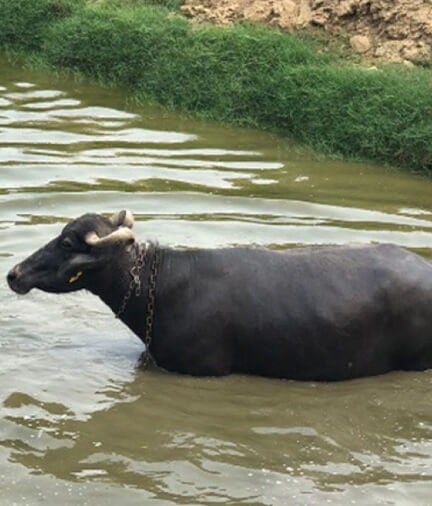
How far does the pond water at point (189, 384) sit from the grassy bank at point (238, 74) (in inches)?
19.1

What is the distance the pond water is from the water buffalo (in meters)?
0.18

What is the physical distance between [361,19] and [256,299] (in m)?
8.96

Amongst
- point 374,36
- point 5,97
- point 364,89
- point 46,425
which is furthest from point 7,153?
point 46,425

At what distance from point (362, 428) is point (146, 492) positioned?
1664 millimetres

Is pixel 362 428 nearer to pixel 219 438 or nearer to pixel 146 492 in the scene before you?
pixel 219 438

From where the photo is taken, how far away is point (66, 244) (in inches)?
333

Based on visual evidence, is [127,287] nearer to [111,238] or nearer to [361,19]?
[111,238]

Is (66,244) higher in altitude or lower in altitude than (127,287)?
higher

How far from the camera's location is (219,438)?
7.71 m

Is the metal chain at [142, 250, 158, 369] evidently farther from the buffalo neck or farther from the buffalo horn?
the buffalo horn

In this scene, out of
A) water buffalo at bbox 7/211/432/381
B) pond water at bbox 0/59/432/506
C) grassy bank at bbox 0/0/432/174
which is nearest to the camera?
pond water at bbox 0/59/432/506

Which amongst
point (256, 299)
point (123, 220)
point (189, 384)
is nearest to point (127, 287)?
point (123, 220)

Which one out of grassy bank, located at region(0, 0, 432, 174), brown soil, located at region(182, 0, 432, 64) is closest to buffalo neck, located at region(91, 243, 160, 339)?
grassy bank, located at region(0, 0, 432, 174)

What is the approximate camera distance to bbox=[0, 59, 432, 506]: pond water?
23.4ft
